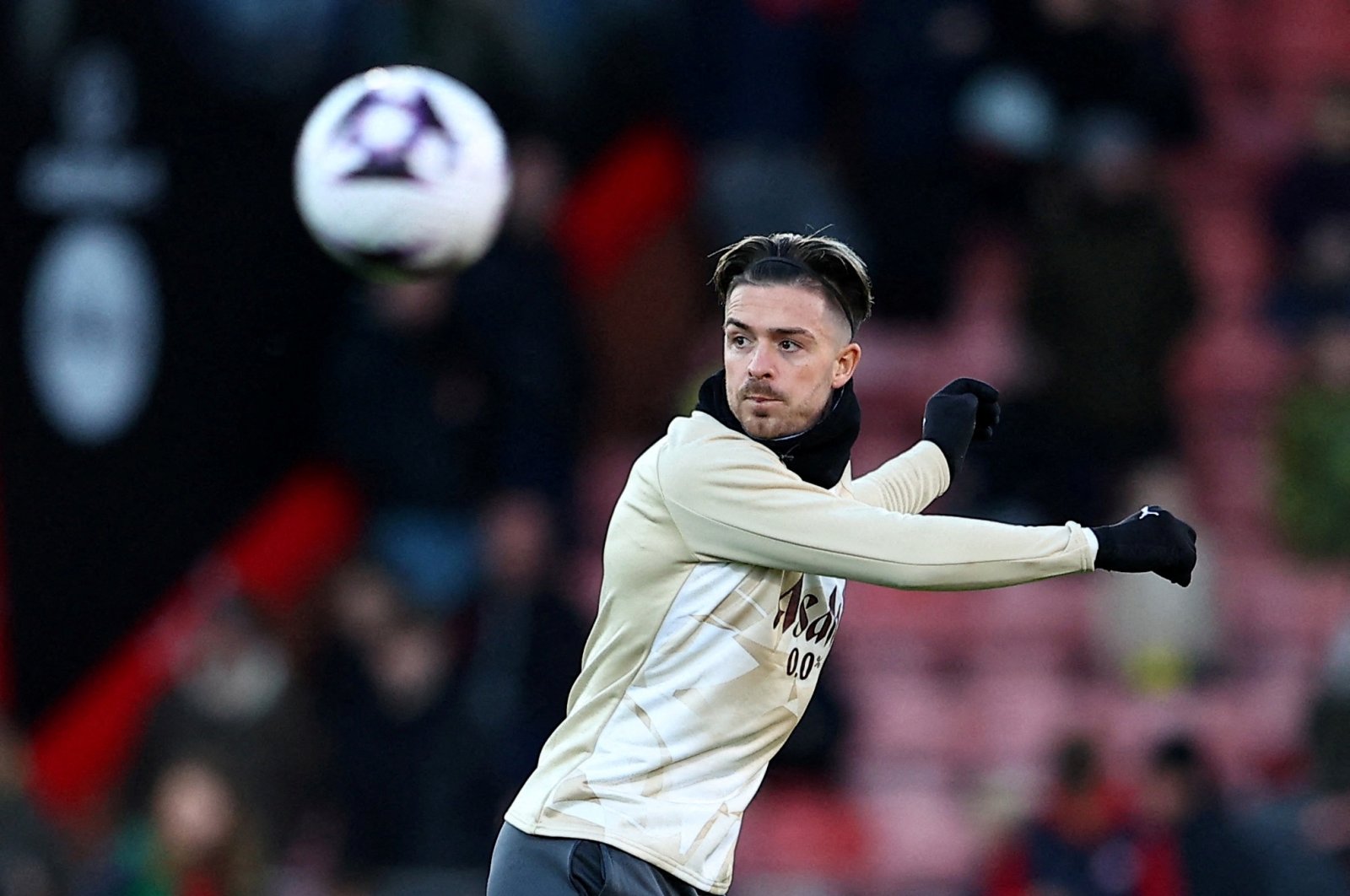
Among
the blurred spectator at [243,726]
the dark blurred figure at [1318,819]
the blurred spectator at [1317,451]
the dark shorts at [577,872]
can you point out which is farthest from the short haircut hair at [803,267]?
the blurred spectator at [1317,451]

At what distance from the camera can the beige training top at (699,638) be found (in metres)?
4.28

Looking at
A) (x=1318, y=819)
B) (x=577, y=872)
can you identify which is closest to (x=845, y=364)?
(x=577, y=872)

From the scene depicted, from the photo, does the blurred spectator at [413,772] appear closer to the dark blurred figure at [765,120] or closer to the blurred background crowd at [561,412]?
the blurred background crowd at [561,412]

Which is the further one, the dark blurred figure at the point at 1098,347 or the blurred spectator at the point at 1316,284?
the blurred spectator at the point at 1316,284

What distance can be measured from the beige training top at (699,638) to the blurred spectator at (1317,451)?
5.37m

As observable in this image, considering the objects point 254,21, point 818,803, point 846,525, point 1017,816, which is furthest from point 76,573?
point 846,525

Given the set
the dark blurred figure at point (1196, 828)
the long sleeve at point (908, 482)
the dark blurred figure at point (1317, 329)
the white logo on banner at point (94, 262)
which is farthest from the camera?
the white logo on banner at point (94, 262)

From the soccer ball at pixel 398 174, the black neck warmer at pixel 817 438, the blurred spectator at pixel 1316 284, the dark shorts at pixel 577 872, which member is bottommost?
the dark shorts at pixel 577 872

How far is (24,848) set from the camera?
888cm

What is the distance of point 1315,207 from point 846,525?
20.4 feet

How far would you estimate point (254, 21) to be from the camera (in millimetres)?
9922

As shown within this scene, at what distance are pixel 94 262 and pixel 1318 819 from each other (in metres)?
5.34

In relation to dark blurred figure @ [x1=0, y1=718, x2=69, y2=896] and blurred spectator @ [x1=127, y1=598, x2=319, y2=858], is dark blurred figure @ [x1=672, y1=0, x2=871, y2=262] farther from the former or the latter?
dark blurred figure @ [x1=0, y1=718, x2=69, y2=896]

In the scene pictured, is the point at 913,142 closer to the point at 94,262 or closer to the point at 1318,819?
the point at 1318,819
